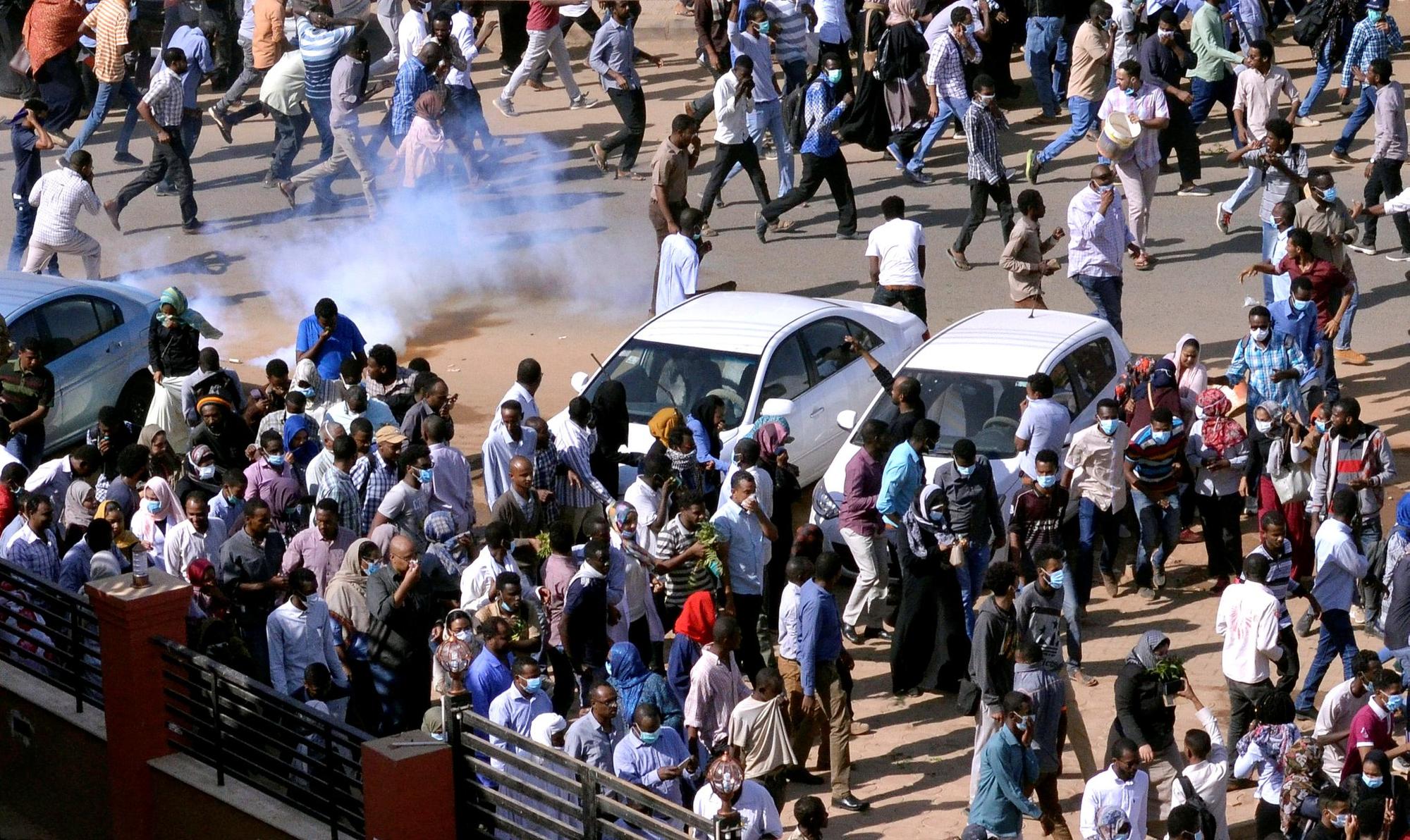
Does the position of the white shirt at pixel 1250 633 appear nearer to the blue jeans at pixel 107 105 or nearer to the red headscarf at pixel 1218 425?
the red headscarf at pixel 1218 425

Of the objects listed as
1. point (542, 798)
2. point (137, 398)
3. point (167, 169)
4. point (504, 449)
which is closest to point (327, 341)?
point (137, 398)

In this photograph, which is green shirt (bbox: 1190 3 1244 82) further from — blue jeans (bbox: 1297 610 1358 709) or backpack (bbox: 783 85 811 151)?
blue jeans (bbox: 1297 610 1358 709)

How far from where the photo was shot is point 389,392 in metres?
14.3

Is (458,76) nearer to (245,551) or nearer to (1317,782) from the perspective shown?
(245,551)

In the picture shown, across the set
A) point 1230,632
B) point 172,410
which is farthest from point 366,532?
point 1230,632

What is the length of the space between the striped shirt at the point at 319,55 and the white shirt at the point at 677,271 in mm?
5994

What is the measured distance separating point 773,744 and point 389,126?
489 inches

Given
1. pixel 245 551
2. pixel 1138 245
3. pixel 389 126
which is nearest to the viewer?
pixel 245 551

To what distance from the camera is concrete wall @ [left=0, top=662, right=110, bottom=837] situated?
36.5 ft

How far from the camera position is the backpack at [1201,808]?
1014cm

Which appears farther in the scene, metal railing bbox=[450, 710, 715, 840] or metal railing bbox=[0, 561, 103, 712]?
metal railing bbox=[0, 561, 103, 712]

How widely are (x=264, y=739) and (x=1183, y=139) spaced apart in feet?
42.2

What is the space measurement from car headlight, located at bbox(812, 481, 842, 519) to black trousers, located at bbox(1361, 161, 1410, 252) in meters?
6.95

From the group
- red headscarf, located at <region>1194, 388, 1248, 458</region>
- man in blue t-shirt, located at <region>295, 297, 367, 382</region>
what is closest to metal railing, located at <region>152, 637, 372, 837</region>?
man in blue t-shirt, located at <region>295, 297, 367, 382</region>
